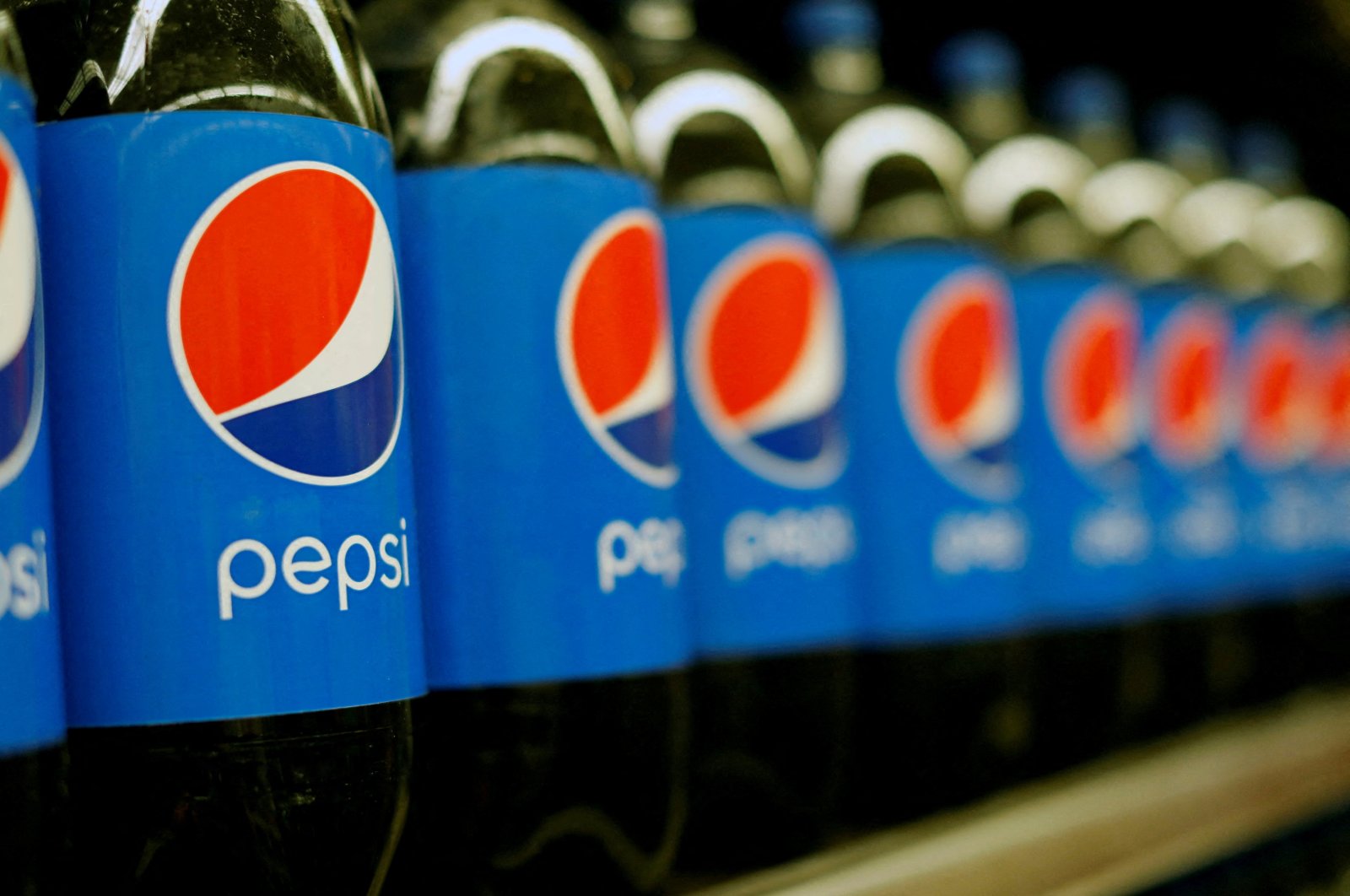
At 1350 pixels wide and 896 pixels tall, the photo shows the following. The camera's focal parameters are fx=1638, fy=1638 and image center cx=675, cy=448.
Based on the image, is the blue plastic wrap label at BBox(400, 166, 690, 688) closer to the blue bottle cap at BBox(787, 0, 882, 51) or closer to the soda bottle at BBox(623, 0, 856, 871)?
the soda bottle at BBox(623, 0, 856, 871)

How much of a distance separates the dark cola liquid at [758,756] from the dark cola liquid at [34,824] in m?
0.40

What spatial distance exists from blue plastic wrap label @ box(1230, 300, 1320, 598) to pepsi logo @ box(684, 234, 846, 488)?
70 cm

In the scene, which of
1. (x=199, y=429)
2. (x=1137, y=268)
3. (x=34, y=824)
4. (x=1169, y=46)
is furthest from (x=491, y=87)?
(x=1169, y=46)

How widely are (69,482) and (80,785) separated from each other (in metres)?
0.10

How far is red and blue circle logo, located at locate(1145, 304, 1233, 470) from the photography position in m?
1.33

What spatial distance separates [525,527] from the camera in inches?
26.4

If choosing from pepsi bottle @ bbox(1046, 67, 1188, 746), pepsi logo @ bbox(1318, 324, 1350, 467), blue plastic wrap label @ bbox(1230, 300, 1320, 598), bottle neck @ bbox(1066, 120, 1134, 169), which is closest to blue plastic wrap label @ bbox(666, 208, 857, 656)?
pepsi bottle @ bbox(1046, 67, 1188, 746)

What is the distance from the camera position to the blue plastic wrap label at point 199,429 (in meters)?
0.54

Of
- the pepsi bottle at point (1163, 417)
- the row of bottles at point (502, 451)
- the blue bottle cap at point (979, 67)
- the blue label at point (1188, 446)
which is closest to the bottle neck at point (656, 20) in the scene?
the row of bottles at point (502, 451)

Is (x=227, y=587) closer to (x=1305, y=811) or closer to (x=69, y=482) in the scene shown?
(x=69, y=482)

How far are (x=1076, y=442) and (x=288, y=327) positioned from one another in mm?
736

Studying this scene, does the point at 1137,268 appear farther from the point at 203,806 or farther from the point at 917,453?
the point at 203,806

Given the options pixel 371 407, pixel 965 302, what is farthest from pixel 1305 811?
pixel 371 407

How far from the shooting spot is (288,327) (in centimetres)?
56
